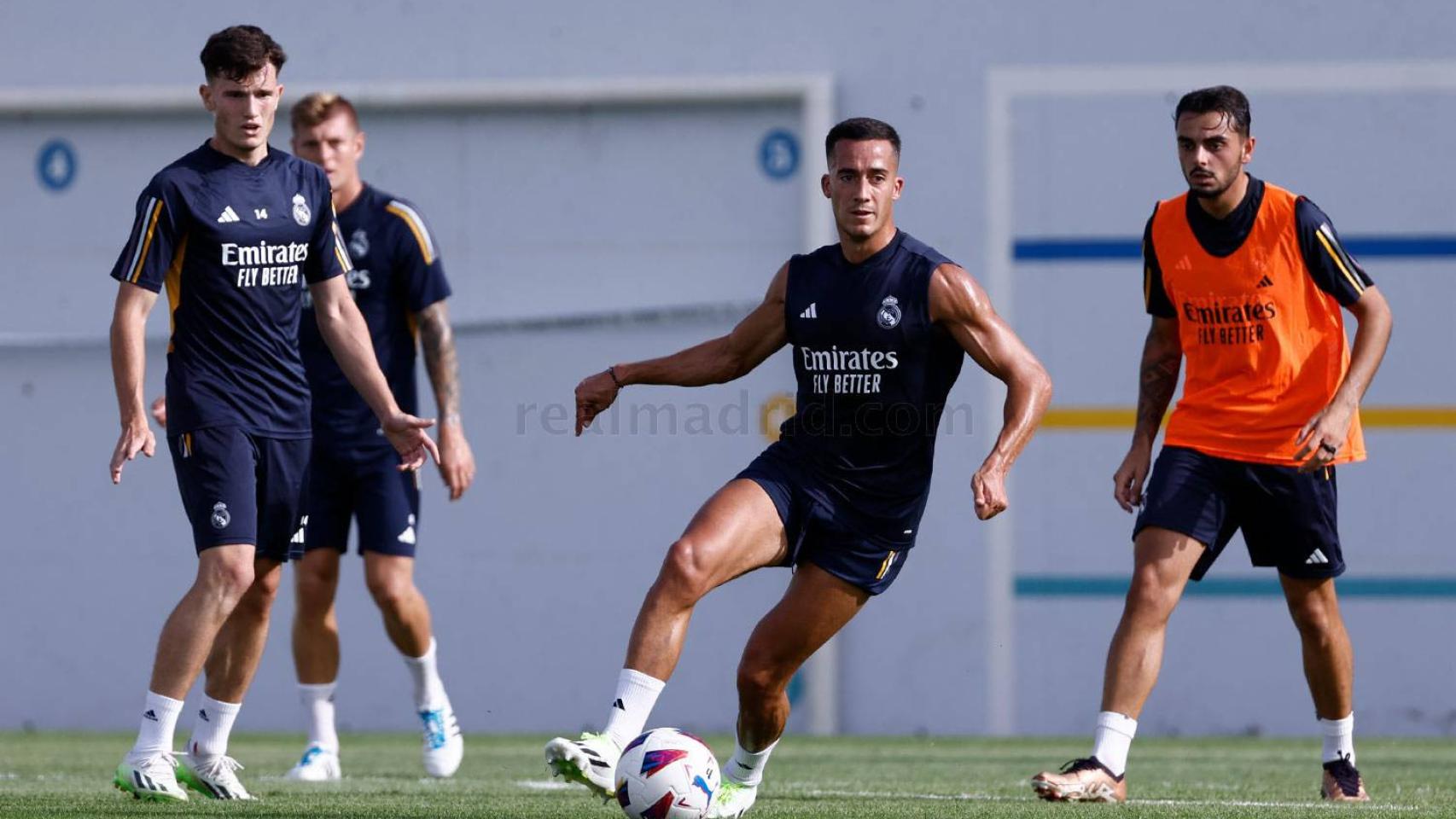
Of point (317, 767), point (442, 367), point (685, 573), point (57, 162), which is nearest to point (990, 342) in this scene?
point (685, 573)

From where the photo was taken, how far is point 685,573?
197 inches

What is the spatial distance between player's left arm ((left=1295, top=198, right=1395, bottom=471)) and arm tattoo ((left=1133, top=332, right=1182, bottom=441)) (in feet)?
1.60

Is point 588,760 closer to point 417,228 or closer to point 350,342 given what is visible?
point 350,342

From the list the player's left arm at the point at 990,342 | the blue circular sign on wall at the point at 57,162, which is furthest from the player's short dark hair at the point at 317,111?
the blue circular sign on wall at the point at 57,162

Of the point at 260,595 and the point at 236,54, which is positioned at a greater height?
the point at 236,54

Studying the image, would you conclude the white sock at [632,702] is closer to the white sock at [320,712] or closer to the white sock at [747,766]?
the white sock at [747,766]

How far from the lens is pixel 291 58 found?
35.8ft

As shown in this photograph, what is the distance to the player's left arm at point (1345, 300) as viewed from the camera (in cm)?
579

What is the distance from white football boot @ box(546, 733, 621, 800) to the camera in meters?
4.52

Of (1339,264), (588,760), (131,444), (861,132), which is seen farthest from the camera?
(1339,264)

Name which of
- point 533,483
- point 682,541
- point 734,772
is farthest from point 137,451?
point 533,483

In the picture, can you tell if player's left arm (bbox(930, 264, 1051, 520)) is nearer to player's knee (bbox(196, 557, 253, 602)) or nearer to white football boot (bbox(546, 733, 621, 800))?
white football boot (bbox(546, 733, 621, 800))

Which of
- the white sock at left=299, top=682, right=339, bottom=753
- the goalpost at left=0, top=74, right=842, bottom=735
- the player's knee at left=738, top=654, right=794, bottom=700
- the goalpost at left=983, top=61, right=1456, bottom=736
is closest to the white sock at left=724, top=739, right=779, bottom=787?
the player's knee at left=738, top=654, right=794, bottom=700

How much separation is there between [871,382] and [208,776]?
242cm
